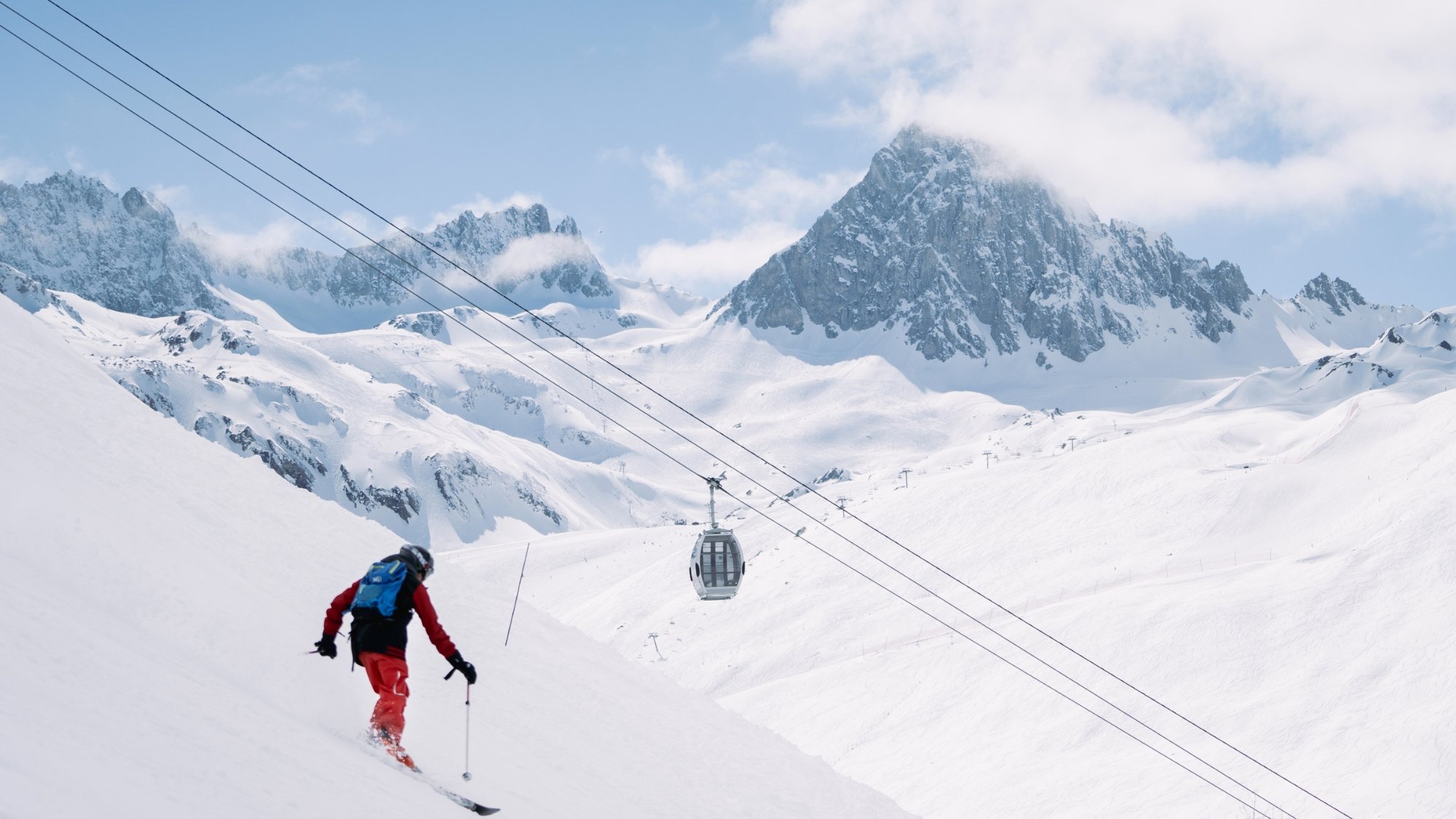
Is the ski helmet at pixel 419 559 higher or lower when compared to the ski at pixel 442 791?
higher

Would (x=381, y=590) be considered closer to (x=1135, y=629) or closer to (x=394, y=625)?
(x=394, y=625)

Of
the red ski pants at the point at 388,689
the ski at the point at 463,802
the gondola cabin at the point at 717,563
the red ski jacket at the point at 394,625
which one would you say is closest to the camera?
the ski at the point at 463,802

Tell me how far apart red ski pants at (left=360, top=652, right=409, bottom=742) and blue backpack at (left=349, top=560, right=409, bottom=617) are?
1.39 ft

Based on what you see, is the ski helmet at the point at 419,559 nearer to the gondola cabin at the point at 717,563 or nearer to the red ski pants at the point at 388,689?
the red ski pants at the point at 388,689

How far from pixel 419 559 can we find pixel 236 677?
1.85 m

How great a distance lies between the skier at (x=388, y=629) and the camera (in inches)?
387

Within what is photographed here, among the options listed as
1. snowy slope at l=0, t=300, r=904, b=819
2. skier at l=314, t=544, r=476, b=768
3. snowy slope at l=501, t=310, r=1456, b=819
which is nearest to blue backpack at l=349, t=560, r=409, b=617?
skier at l=314, t=544, r=476, b=768

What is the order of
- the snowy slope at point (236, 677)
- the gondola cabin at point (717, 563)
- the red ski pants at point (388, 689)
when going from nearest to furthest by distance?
the snowy slope at point (236, 677) → the red ski pants at point (388, 689) → the gondola cabin at point (717, 563)

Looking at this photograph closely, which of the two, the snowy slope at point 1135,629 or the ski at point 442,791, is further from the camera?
the snowy slope at point 1135,629

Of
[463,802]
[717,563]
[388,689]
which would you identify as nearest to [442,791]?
[463,802]

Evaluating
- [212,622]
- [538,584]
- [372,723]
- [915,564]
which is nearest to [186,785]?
[372,723]

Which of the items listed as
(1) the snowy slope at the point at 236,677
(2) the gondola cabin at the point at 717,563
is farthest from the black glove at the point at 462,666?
(2) the gondola cabin at the point at 717,563

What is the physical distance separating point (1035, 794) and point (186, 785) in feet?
90.8

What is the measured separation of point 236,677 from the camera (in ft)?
31.2
